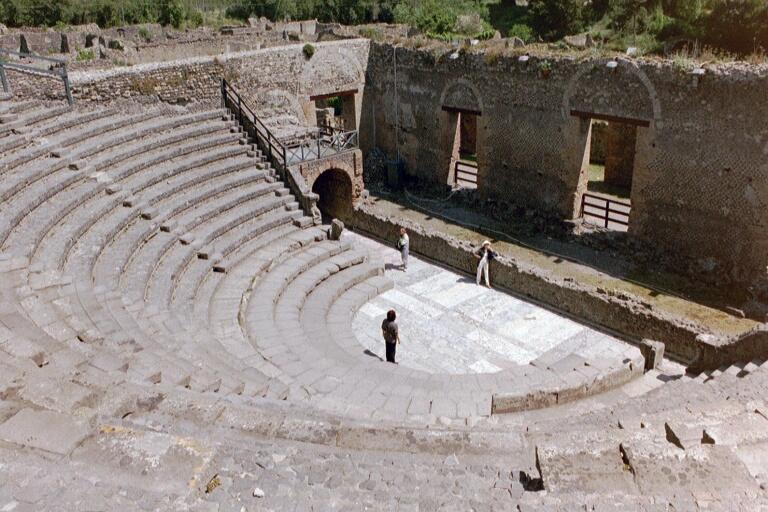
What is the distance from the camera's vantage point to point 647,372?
10055mm

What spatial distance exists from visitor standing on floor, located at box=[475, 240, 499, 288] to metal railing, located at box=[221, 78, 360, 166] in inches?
187

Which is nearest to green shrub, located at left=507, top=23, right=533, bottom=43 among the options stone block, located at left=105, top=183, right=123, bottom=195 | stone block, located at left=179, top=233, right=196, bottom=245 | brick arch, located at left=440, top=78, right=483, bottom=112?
brick arch, located at left=440, top=78, right=483, bottom=112

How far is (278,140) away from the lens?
16.0 metres

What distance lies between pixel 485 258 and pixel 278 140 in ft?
19.0

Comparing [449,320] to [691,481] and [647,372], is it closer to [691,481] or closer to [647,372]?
[647,372]

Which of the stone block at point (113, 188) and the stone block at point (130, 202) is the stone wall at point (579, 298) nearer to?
the stone block at point (130, 202)

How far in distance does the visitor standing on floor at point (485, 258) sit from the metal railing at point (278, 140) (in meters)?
4.74

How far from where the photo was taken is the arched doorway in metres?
17.3

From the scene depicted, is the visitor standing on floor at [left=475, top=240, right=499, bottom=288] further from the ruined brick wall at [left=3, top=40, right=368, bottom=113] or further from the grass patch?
the ruined brick wall at [left=3, top=40, right=368, bottom=113]

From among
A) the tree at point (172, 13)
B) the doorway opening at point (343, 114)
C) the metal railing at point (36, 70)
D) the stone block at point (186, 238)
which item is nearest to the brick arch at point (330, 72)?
the doorway opening at point (343, 114)

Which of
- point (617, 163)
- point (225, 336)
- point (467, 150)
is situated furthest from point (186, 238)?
point (467, 150)

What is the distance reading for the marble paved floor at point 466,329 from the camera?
1124 centimetres

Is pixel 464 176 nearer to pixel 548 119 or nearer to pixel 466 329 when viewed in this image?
pixel 548 119

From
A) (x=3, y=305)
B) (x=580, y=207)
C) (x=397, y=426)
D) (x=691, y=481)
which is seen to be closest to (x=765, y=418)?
(x=691, y=481)
